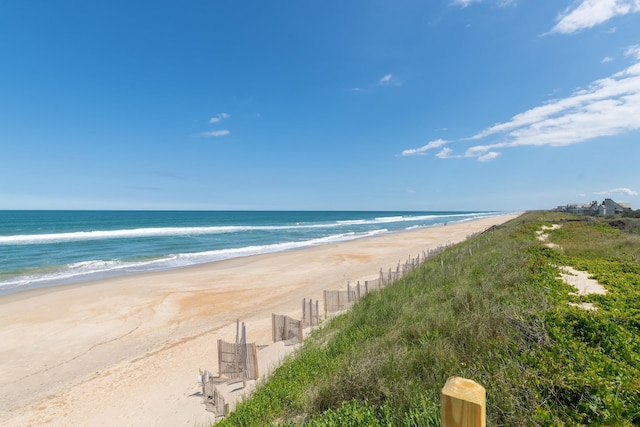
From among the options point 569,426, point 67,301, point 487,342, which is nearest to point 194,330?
point 67,301

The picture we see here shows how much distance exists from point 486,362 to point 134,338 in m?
14.2

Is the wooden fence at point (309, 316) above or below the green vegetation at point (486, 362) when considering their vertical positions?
below

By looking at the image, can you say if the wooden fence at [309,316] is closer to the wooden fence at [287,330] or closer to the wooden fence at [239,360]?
the wooden fence at [287,330]

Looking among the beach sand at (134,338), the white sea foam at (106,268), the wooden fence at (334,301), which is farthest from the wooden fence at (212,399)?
the white sea foam at (106,268)

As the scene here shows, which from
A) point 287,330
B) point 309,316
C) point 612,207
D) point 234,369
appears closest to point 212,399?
point 234,369

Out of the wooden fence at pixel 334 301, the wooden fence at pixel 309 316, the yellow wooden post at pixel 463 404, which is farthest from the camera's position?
the wooden fence at pixel 334 301

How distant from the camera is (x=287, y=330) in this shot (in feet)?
35.2

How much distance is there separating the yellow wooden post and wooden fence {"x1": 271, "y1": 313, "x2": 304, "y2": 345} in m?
9.10

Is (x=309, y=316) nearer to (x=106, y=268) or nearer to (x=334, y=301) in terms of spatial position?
(x=334, y=301)

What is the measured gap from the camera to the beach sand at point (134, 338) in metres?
8.52

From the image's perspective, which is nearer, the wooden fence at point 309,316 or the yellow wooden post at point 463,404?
the yellow wooden post at point 463,404

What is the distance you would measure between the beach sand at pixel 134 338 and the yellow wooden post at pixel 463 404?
24.6ft

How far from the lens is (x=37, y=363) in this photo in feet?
37.8

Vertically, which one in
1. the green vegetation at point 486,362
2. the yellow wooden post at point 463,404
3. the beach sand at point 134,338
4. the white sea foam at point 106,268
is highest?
the yellow wooden post at point 463,404
